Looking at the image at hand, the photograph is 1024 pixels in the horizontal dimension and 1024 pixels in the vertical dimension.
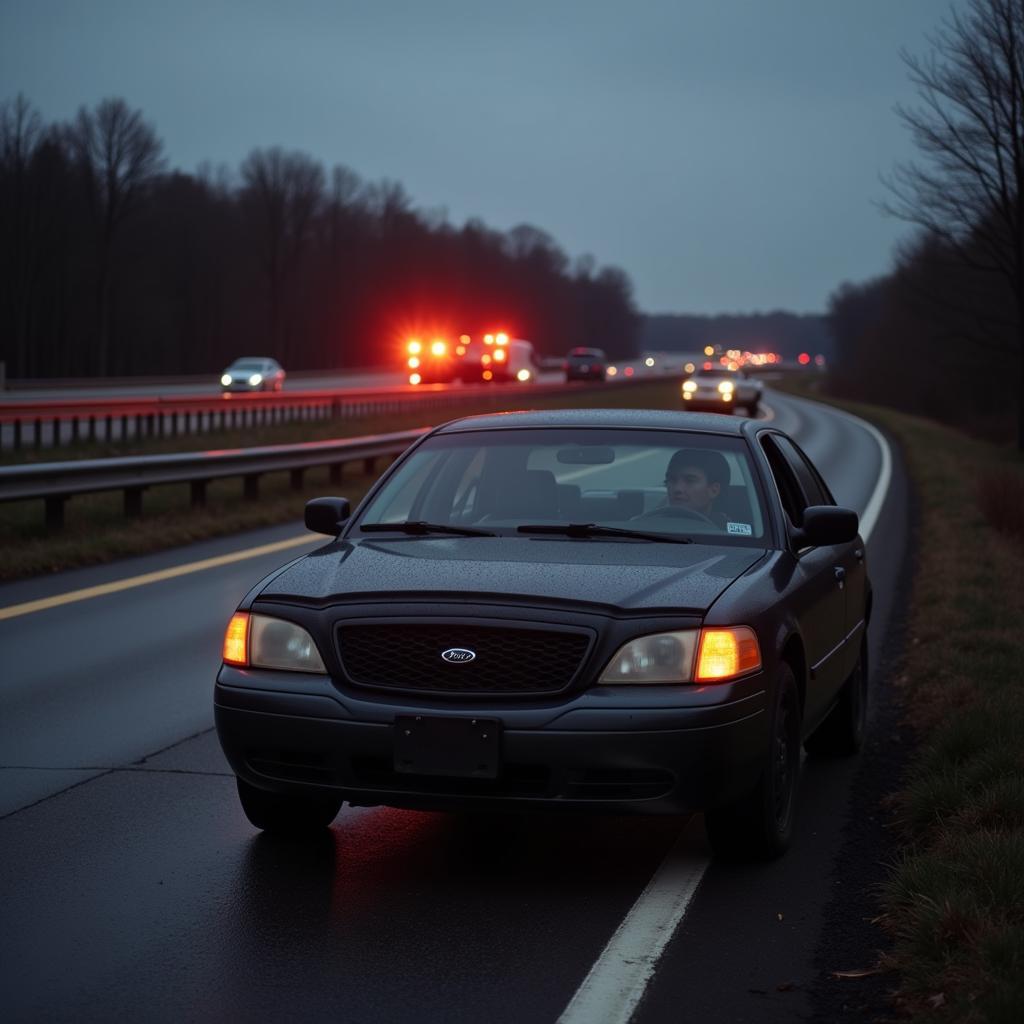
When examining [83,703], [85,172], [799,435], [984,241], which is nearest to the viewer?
[83,703]

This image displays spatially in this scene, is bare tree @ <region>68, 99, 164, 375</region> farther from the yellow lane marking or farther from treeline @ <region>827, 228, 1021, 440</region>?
the yellow lane marking

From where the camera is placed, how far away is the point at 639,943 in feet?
15.9

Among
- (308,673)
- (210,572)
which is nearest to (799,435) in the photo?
(210,572)

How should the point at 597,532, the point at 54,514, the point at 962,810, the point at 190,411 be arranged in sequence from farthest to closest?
the point at 190,411
the point at 54,514
the point at 597,532
the point at 962,810

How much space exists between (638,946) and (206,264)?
106m

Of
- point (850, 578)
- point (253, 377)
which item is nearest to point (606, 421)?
point (850, 578)

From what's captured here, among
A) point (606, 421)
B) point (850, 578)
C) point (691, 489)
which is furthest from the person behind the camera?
point (850, 578)

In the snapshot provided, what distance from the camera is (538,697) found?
513 centimetres

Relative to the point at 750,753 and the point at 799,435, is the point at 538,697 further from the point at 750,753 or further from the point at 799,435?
the point at 799,435

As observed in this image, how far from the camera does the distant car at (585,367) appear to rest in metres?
82.6

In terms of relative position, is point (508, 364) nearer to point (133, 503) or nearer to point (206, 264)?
point (206, 264)

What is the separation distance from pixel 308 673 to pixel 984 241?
3761 centimetres

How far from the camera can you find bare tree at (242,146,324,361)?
380 feet

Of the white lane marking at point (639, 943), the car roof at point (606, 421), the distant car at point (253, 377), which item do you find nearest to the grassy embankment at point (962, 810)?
the white lane marking at point (639, 943)
